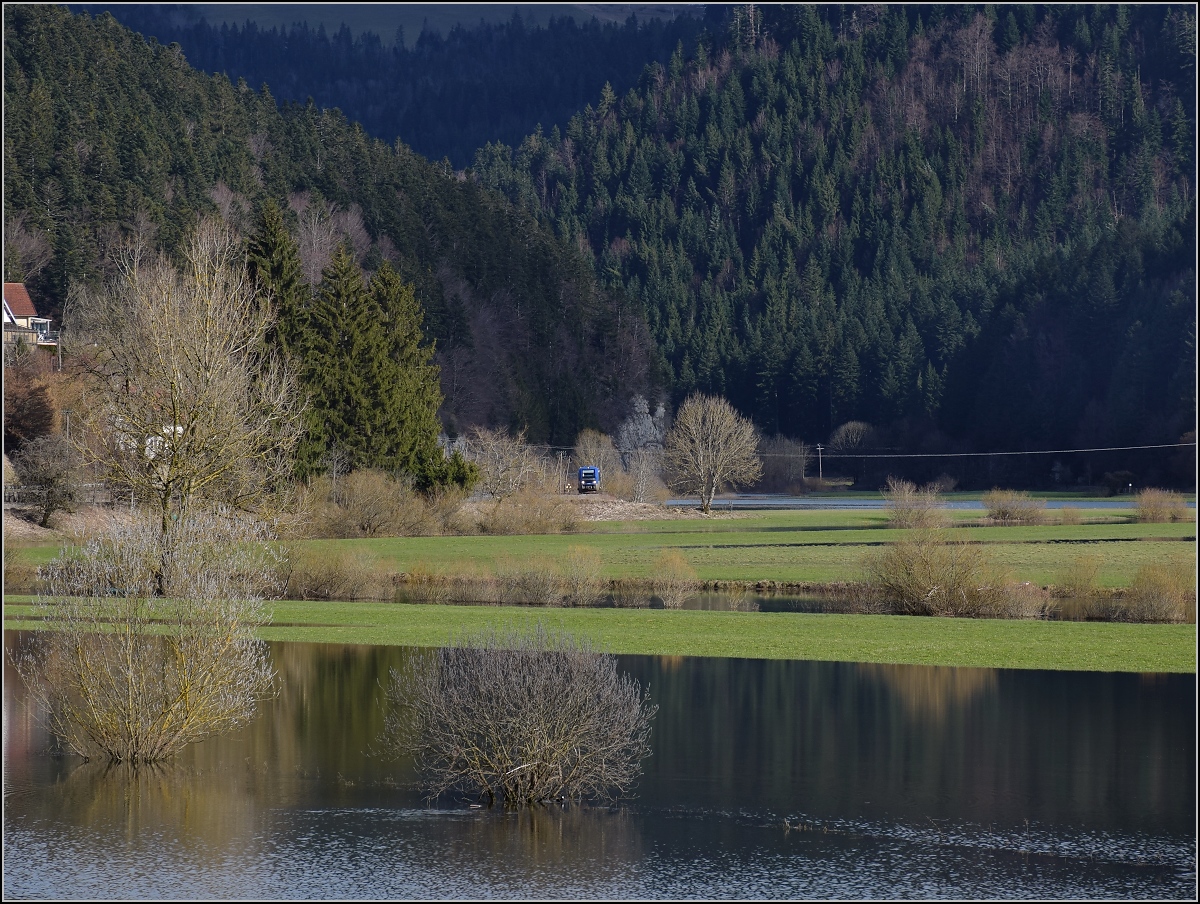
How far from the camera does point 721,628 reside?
34.1m

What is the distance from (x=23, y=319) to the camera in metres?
84.8

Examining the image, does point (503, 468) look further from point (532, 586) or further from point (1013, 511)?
point (532, 586)

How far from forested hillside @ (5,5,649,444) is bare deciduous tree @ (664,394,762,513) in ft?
57.6

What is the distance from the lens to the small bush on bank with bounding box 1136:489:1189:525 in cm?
7450

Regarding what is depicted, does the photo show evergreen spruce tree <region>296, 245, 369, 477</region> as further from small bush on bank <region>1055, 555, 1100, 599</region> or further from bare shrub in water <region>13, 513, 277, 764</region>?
bare shrub in water <region>13, 513, 277, 764</region>

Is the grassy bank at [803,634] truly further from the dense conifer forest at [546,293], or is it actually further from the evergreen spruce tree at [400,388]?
the dense conifer forest at [546,293]

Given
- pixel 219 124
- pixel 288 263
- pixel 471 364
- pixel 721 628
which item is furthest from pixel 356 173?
pixel 721 628

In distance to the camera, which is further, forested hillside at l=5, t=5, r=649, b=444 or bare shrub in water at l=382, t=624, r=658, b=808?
forested hillside at l=5, t=5, r=649, b=444

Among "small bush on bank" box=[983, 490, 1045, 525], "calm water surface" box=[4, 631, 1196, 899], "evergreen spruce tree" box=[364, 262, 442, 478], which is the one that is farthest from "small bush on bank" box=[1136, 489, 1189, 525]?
"calm water surface" box=[4, 631, 1196, 899]

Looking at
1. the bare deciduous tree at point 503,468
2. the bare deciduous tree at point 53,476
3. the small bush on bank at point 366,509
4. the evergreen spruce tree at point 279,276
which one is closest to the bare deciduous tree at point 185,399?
the bare deciduous tree at point 53,476

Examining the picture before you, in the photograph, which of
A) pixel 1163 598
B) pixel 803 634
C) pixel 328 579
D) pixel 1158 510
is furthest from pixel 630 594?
pixel 1158 510

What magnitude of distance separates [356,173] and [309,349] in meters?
69.2

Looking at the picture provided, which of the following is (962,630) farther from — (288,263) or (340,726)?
(288,263)

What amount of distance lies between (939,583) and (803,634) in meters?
6.99
